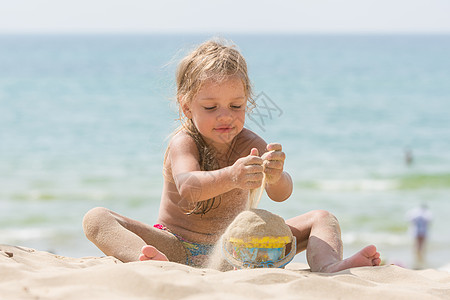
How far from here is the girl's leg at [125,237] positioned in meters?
3.18

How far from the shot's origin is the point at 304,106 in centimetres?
2281

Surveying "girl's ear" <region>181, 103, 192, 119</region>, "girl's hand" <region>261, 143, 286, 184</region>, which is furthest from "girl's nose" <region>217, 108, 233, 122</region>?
"girl's hand" <region>261, 143, 286, 184</region>

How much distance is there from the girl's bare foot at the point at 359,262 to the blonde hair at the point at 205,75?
0.80 m

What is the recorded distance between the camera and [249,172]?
279 cm

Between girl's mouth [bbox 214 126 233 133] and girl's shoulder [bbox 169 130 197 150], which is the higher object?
girl's mouth [bbox 214 126 233 133]

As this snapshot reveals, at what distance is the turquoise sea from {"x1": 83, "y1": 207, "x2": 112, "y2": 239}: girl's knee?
804 millimetres

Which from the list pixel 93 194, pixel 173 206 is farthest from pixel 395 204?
pixel 173 206

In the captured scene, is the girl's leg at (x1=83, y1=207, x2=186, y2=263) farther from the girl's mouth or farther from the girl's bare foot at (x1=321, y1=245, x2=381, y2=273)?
the girl's bare foot at (x1=321, y1=245, x2=381, y2=273)

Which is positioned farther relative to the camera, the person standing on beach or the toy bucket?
the person standing on beach

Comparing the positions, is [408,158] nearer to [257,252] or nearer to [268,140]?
[268,140]

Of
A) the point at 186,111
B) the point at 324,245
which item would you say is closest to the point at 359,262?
the point at 324,245

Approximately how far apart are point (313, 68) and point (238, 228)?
39.5m

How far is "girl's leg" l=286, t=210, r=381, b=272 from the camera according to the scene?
9.86ft

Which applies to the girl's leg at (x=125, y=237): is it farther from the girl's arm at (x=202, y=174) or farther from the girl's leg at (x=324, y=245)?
the girl's leg at (x=324, y=245)
